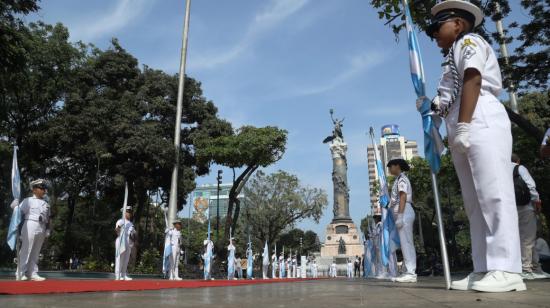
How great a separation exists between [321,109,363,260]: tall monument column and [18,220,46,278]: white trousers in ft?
127

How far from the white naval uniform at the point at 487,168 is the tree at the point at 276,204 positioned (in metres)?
33.5

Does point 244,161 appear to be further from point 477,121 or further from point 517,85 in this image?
point 477,121

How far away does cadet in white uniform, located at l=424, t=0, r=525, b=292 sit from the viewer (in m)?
2.86

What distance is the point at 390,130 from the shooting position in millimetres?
134250

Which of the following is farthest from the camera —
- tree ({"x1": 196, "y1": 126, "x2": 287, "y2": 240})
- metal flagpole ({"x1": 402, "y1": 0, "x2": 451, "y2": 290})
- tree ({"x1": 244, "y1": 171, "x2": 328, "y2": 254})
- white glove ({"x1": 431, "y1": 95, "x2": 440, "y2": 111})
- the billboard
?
the billboard

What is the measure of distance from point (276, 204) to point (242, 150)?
48.1 ft

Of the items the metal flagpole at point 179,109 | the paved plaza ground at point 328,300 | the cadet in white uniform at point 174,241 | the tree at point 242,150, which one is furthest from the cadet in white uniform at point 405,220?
the tree at point 242,150

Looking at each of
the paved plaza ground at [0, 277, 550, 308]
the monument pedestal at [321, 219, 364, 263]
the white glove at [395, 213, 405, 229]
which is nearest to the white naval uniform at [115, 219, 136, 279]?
the white glove at [395, 213, 405, 229]

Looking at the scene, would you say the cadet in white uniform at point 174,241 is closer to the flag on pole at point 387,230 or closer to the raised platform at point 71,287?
the raised platform at point 71,287

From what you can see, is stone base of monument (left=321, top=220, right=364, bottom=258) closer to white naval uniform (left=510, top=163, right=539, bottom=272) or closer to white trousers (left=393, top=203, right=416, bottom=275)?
white trousers (left=393, top=203, right=416, bottom=275)

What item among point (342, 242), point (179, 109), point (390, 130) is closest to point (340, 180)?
point (342, 242)

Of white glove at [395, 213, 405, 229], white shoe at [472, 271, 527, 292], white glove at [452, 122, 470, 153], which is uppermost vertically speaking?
white glove at [452, 122, 470, 153]

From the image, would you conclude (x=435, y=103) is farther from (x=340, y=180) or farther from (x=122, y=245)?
(x=340, y=180)

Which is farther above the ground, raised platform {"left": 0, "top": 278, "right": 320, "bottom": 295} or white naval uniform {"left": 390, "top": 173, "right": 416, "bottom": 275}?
white naval uniform {"left": 390, "top": 173, "right": 416, "bottom": 275}
